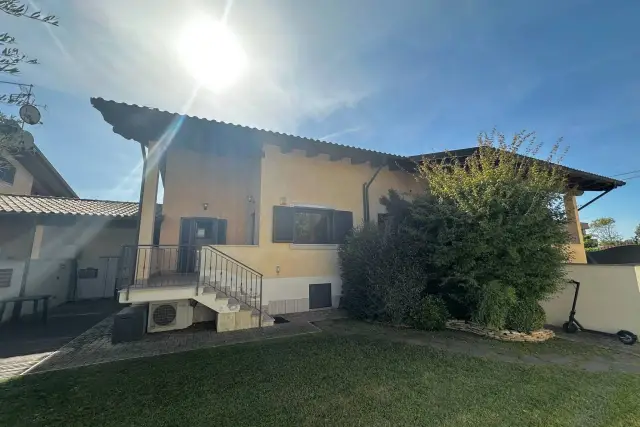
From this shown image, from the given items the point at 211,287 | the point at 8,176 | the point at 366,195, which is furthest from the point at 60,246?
the point at 366,195

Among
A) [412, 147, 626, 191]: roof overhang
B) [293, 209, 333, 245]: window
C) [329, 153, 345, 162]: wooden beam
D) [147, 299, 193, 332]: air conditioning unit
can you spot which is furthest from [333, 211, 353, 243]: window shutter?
[147, 299, 193, 332]: air conditioning unit

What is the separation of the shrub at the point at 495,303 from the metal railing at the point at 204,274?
5649 millimetres

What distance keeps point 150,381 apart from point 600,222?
4851 cm

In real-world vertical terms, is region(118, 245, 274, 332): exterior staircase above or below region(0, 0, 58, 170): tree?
below

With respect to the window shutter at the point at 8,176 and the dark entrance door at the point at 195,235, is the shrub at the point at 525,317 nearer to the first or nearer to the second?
the dark entrance door at the point at 195,235

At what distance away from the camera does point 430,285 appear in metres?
7.83

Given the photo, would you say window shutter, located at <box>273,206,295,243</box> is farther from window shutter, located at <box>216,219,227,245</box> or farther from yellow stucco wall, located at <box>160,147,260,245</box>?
window shutter, located at <box>216,219,227,245</box>

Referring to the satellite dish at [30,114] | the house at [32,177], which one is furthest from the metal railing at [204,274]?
the house at [32,177]

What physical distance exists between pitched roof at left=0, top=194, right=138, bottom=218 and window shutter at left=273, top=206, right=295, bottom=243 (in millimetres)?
7261

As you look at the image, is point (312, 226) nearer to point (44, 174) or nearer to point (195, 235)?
point (195, 235)

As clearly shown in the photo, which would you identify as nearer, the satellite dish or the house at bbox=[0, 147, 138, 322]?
the satellite dish

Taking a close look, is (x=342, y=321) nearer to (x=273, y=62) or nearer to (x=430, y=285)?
(x=430, y=285)

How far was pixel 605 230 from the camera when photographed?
111 ft

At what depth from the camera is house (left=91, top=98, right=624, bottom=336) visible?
7.03 metres
